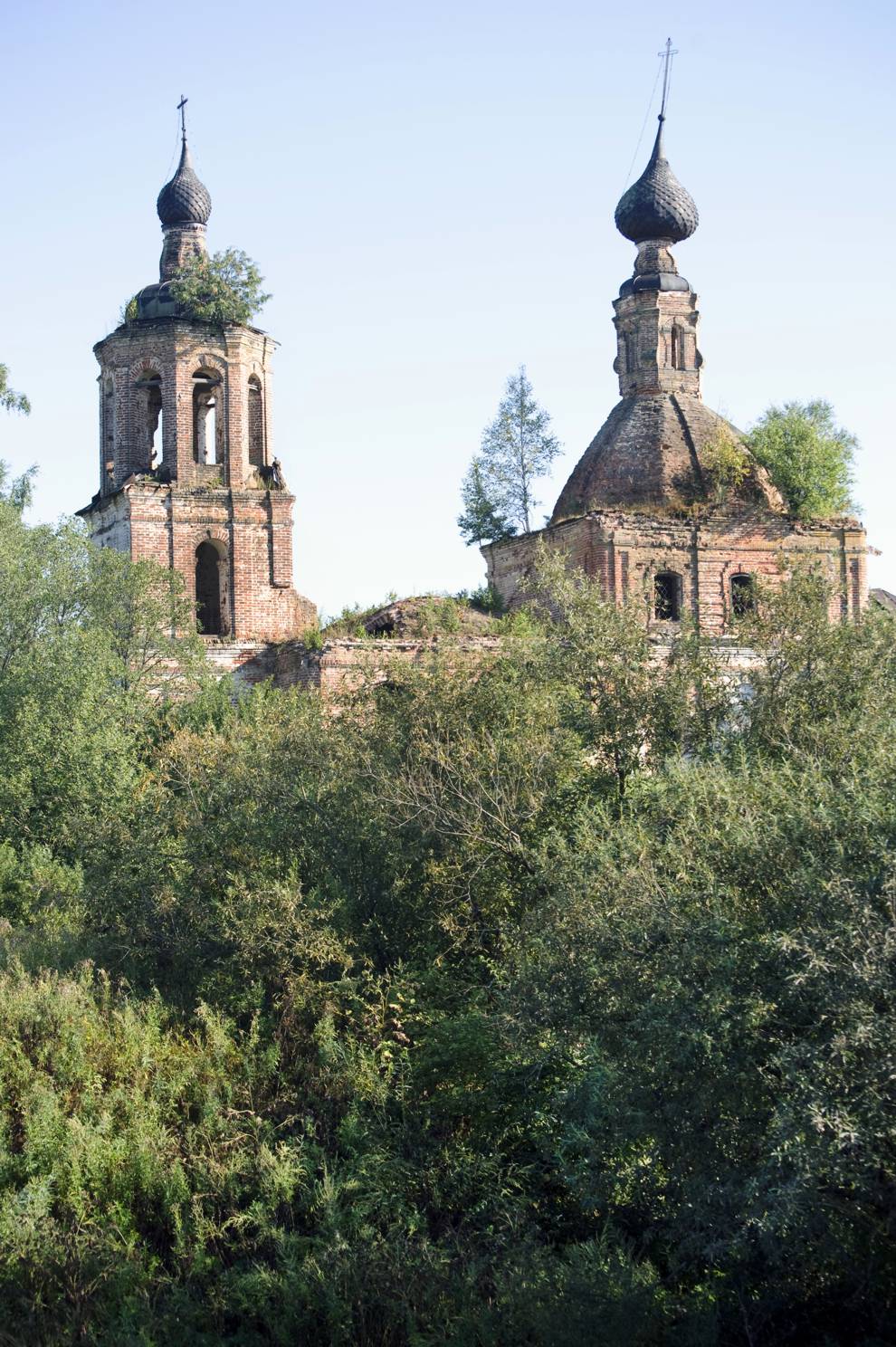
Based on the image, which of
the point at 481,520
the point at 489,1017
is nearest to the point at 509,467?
the point at 481,520

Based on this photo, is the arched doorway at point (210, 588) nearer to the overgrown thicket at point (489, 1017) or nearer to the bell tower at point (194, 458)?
the bell tower at point (194, 458)

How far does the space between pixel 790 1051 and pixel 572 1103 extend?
7.60 ft

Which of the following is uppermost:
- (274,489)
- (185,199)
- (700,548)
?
(185,199)

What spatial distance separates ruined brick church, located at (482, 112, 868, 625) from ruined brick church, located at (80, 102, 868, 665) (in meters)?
0.03

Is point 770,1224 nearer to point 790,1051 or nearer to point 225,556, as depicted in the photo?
point 790,1051

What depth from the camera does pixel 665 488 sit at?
90.9 feet

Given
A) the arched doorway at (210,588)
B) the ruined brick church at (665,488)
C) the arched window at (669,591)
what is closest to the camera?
the arched doorway at (210,588)

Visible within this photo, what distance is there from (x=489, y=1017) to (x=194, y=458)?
16.4 meters

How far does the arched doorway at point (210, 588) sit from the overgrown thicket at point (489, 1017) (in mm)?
9298

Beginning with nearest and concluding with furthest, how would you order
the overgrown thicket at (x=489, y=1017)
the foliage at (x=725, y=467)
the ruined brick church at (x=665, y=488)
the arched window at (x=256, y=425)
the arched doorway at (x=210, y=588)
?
the overgrown thicket at (x=489, y=1017), the arched doorway at (x=210, y=588), the arched window at (x=256, y=425), the ruined brick church at (x=665, y=488), the foliage at (x=725, y=467)

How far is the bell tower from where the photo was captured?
25281 mm

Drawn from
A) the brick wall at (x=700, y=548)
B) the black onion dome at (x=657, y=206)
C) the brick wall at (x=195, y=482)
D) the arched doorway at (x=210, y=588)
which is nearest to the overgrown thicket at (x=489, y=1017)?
the brick wall at (x=195, y=482)

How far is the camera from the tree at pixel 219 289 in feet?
83.8

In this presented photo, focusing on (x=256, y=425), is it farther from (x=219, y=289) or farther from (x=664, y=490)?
(x=664, y=490)
